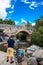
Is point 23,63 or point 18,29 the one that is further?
point 18,29

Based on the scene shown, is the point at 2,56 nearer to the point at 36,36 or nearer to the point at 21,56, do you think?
the point at 21,56

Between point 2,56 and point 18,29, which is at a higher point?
point 2,56

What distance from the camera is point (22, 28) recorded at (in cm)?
5328

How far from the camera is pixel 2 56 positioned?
16250 millimetres

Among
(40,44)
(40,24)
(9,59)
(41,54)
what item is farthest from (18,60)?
(40,24)

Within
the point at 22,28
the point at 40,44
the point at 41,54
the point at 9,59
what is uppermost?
the point at 9,59

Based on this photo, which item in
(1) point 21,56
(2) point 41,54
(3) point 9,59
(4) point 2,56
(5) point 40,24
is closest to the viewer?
(3) point 9,59

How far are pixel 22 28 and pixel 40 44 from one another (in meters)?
18.9

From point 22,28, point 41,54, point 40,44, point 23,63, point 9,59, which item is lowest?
point 22,28

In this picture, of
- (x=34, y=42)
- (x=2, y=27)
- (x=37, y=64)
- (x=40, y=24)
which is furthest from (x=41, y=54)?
(x=2, y=27)

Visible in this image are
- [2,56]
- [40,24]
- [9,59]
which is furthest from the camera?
[40,24]

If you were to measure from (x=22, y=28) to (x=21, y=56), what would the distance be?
35.9 meters

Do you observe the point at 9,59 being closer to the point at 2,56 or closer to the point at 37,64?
the point at 2,56

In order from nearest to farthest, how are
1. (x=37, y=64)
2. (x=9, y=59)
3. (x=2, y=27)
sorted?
(x=9, y=59) → (x=37, y=64) → (x=2, y=27)
